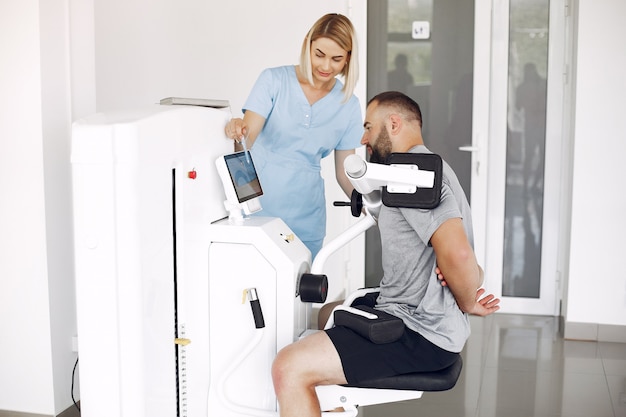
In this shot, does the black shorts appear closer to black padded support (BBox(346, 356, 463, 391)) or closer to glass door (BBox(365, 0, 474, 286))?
black padded support (BBox(346, 356, 463, 391))

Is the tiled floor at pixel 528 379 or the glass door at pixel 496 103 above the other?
the glass door at pixel 496 103

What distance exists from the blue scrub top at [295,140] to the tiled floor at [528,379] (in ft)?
3.00

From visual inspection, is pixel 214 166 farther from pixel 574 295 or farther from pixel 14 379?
pixel 574 295

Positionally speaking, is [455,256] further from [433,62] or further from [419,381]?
[433,62]

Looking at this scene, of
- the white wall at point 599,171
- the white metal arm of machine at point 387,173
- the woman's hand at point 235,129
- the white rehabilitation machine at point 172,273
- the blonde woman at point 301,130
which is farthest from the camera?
the white wall at point 599,171

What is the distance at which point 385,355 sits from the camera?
6.41ft

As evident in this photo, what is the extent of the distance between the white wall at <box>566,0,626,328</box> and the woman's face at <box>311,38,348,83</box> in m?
1.94

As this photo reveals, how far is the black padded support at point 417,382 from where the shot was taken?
1941mm

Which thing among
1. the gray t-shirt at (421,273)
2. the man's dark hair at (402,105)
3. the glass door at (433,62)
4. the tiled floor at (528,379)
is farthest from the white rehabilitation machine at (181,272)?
the glass door at (433,62)

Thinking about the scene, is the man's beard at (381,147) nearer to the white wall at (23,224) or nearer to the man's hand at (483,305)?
the man's hand at (483,305)

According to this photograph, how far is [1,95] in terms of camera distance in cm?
264

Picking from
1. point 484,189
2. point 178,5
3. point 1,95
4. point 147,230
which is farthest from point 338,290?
point 147,230

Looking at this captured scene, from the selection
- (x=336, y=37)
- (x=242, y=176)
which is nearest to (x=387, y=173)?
(x=242, y=176)

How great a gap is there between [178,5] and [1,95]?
1813 mm
